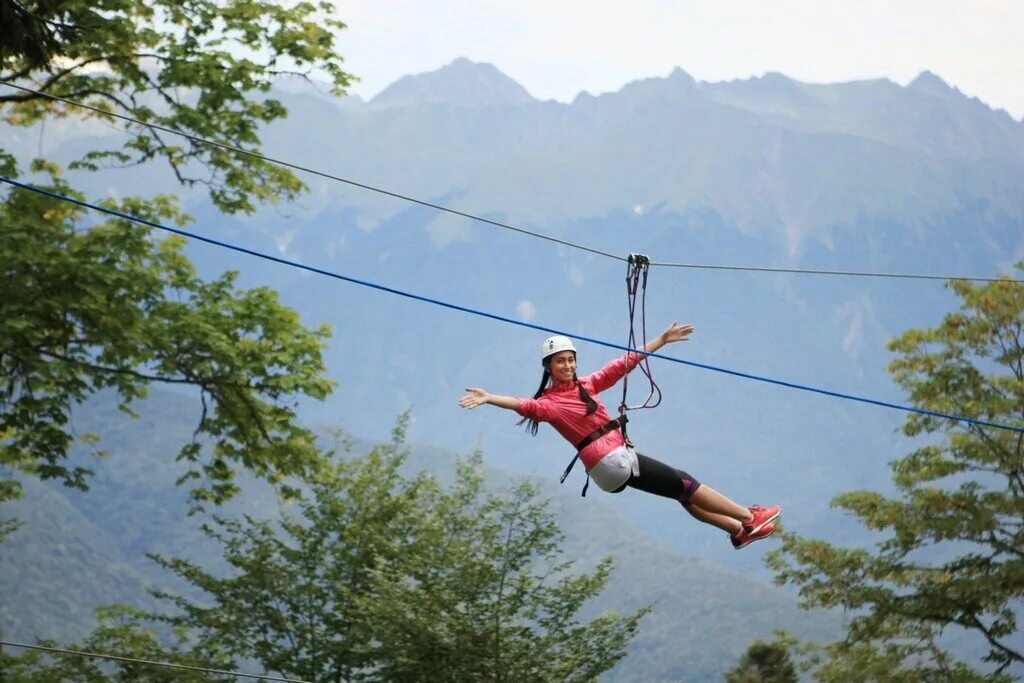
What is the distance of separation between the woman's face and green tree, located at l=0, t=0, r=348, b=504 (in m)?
7.22

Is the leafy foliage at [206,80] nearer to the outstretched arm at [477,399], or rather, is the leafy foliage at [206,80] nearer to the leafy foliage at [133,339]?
the leafy foliage at [133,339]

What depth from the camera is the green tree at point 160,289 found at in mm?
16109

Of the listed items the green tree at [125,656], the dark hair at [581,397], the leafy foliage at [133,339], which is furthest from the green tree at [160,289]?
the dark hair at [581,397]

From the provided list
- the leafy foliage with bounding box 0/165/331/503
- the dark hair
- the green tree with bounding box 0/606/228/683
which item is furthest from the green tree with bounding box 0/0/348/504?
the dark hair

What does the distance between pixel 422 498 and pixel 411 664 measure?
4.57 meters

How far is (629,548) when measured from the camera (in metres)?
172

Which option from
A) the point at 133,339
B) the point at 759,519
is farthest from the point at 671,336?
Answer: the point at 133,339

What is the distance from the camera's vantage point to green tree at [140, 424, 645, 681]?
18828 millimetres

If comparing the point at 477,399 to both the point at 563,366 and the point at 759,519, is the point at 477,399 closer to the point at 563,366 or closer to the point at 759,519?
the point at 563,366

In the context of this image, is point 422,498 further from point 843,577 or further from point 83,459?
point 83,459

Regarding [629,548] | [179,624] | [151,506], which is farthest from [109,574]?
[179,624]

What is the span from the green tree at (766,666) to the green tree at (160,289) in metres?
8.10

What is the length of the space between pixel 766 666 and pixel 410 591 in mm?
6255

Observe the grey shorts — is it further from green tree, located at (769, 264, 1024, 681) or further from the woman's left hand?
green tree, located at (769, 264, 1024, 681)
